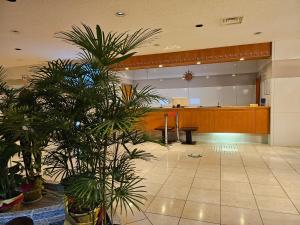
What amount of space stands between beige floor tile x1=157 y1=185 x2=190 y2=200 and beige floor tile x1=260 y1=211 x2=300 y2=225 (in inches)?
37.8

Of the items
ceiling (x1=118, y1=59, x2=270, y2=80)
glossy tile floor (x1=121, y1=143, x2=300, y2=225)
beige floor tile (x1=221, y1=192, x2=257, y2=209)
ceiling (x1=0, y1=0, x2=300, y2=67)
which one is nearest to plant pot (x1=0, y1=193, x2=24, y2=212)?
glossy tile floor (x1=121, y1=143, x2=300, y2=225)

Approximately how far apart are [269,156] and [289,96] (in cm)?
196

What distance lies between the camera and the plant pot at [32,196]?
186cm

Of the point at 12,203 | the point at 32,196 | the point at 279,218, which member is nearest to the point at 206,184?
the point at 279,218

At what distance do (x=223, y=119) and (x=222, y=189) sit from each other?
12.0ft

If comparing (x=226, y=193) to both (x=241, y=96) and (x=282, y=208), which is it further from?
(x=241, y=96)

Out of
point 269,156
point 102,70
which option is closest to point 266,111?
point 269,156

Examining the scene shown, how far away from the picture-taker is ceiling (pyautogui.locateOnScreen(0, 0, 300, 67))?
3.38 metres

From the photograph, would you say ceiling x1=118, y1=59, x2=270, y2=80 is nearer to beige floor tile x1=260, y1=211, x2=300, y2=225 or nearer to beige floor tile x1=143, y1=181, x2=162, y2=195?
beige floor tile x1=143, y1=181, x2=162, y2=195

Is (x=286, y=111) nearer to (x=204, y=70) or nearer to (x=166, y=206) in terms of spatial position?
(x=204, y=70)

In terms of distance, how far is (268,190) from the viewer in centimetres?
303

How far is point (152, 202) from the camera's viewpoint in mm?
2740

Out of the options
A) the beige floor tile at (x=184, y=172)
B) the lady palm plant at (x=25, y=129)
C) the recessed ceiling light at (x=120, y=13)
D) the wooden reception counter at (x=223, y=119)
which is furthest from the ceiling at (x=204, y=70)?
the lady palm plant at (x=25, y=129)

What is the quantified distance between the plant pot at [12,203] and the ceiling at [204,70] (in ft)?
20.7
